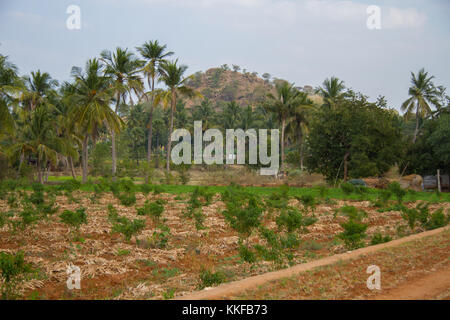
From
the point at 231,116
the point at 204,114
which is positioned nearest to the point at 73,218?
the point at 231,116

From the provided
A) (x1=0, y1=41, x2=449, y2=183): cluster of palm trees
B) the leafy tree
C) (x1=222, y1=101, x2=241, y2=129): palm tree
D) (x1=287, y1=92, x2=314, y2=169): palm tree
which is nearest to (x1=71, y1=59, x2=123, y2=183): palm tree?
(x1=0, y1=41, x2=449, y2=183): cluster of palm trees

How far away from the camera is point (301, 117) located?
131 feet

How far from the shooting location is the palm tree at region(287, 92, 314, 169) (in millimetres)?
38000

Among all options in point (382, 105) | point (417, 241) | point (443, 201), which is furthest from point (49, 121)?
point (417, 241)

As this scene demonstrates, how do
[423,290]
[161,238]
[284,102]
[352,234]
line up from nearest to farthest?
[423,290] < [352,234] < [161,238] < [284,102]

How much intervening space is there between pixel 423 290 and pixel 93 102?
83.1 feet

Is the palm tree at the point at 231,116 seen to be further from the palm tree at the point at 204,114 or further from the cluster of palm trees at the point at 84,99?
the cluster of palm trees at the point at 84,99

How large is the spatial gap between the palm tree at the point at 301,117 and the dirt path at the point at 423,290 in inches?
1268

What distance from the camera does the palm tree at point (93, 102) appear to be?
1061 inches

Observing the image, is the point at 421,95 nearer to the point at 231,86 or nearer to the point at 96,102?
the point at 96,102

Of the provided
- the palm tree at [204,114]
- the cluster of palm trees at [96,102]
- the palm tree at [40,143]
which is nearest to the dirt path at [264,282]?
the cluster of palm trees at [96,102]

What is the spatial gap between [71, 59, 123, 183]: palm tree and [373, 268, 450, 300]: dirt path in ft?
77.7

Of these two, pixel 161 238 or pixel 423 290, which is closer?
pixel 423 290
